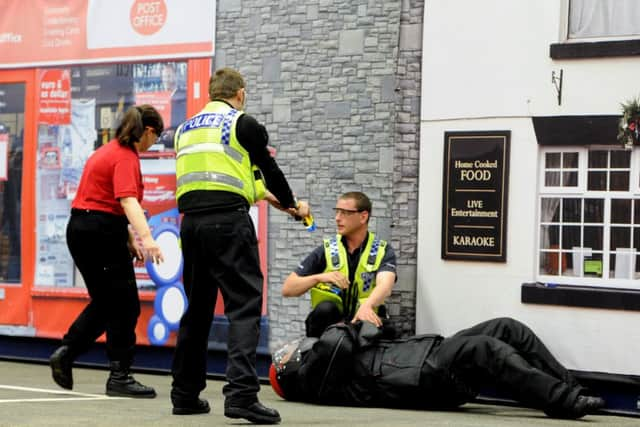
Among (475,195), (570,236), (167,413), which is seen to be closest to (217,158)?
(167,413)

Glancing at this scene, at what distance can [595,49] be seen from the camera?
1026cm

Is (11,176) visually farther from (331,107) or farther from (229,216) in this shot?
(229,216)

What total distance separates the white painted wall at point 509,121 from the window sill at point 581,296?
0.06m

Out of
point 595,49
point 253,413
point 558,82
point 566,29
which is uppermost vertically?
point 566,29

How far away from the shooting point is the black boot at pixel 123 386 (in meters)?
9.27

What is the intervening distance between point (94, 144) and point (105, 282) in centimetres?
399

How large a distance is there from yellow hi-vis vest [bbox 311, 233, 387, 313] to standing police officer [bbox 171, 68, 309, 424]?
8.13 ft

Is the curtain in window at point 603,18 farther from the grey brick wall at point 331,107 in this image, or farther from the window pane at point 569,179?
the grey brick wall at point 331,107

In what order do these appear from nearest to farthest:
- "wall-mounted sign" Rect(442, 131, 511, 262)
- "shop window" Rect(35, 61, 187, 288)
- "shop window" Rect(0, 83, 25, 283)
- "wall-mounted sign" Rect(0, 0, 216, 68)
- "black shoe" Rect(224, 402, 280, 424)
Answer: "black shoe" Rect(224, 402, 280, 424), "wall-mounted sign" Rect(442, 131, 511, 262), "wall-mounted sign" Rect(0, 0, 216, 68), "shop window" Rect(35, 61, 187, 288), "shop window" Rect(0, 83, 25, 283)

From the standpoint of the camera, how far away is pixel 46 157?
13.2 meters

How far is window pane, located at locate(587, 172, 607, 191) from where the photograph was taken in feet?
34.2

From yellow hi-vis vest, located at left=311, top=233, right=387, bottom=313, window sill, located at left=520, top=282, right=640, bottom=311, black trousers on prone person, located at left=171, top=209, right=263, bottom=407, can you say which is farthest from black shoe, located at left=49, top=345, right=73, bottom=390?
window sill, located at left=520, top=282, right=640, bottom=311

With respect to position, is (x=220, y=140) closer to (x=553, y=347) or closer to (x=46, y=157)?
(x=553, y=347)

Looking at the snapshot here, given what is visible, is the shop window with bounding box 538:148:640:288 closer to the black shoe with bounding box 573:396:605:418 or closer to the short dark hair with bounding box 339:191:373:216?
the short dark hair with bounding box 339:191:373:216
